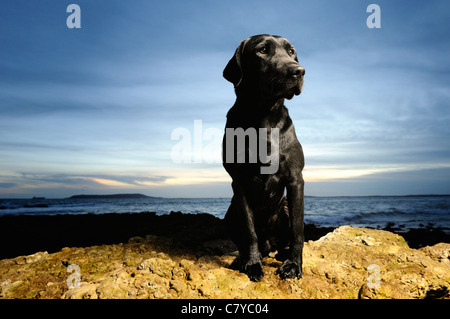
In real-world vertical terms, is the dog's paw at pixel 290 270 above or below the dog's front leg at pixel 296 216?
below

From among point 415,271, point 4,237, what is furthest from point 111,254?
point 4,237

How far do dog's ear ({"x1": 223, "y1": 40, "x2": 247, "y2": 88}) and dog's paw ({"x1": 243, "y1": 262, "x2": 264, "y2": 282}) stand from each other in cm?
204

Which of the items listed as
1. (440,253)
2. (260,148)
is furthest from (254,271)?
(440,253)

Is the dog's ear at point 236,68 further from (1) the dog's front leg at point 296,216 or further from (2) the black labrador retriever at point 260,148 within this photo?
(1) the dog's front leg at point 296,216

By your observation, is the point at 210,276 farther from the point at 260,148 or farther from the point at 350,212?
the point at 350,212

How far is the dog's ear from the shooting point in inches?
133

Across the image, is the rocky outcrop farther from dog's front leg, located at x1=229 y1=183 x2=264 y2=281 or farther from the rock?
dog's front leg, located at x1=229 y1=183 x2=264 y2=281

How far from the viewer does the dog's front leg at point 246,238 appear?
126 inches

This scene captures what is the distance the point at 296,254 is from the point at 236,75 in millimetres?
2165

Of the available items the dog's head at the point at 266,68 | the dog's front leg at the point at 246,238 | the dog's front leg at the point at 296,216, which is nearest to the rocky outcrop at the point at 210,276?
the dog's front leg at the point at 246,238

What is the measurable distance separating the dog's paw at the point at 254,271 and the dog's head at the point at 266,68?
6.08ft

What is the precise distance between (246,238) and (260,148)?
41.4 inches
